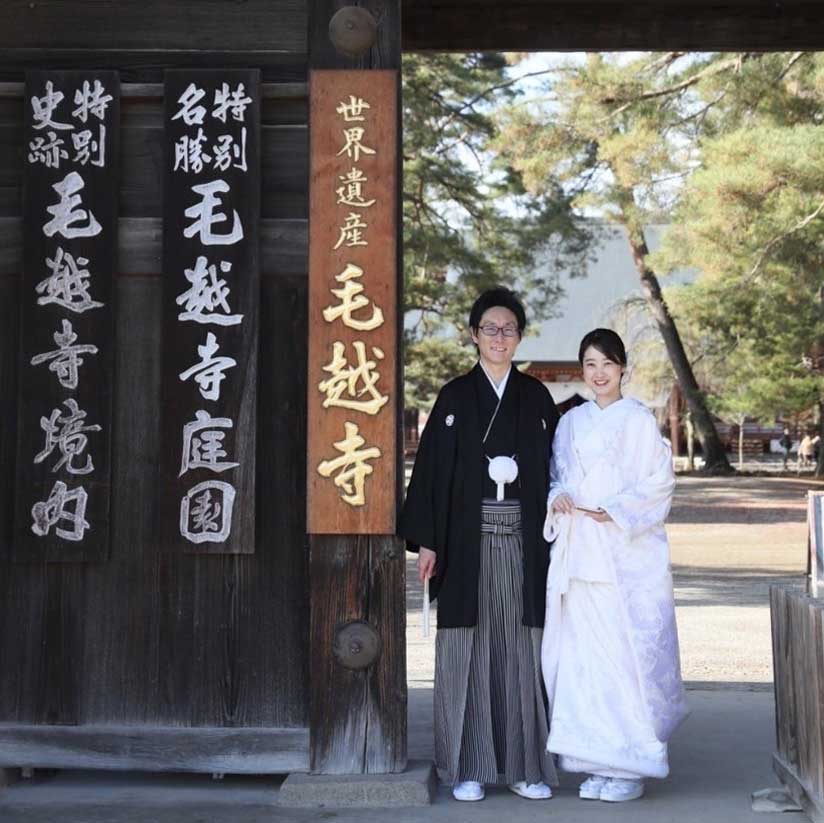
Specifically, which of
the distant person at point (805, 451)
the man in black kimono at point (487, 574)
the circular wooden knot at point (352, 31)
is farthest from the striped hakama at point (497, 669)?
the distant person at point (805, 451)

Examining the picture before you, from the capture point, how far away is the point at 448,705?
4426 millimetres

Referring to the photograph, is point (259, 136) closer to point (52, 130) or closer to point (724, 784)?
point (52, 130)

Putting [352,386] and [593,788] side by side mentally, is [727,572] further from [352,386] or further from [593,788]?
A: [352,386]

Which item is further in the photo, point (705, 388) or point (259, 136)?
point (705, 388)

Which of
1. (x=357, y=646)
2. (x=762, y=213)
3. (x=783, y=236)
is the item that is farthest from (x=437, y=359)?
(x=357, y=646)

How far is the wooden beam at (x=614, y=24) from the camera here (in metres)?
5.39

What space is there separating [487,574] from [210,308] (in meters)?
1.39

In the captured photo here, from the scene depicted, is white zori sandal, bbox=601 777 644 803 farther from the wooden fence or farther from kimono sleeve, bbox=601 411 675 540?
kimono sleeve, bbox=601 411 675 540

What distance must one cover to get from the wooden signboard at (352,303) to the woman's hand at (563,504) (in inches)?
23.5

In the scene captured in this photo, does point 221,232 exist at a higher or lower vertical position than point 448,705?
higher

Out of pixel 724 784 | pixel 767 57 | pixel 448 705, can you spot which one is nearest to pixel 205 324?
pixel 448 705

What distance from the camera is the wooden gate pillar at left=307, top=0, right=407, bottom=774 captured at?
4.30m

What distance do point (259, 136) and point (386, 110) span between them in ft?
1.57

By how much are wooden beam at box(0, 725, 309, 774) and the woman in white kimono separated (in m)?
1.00
